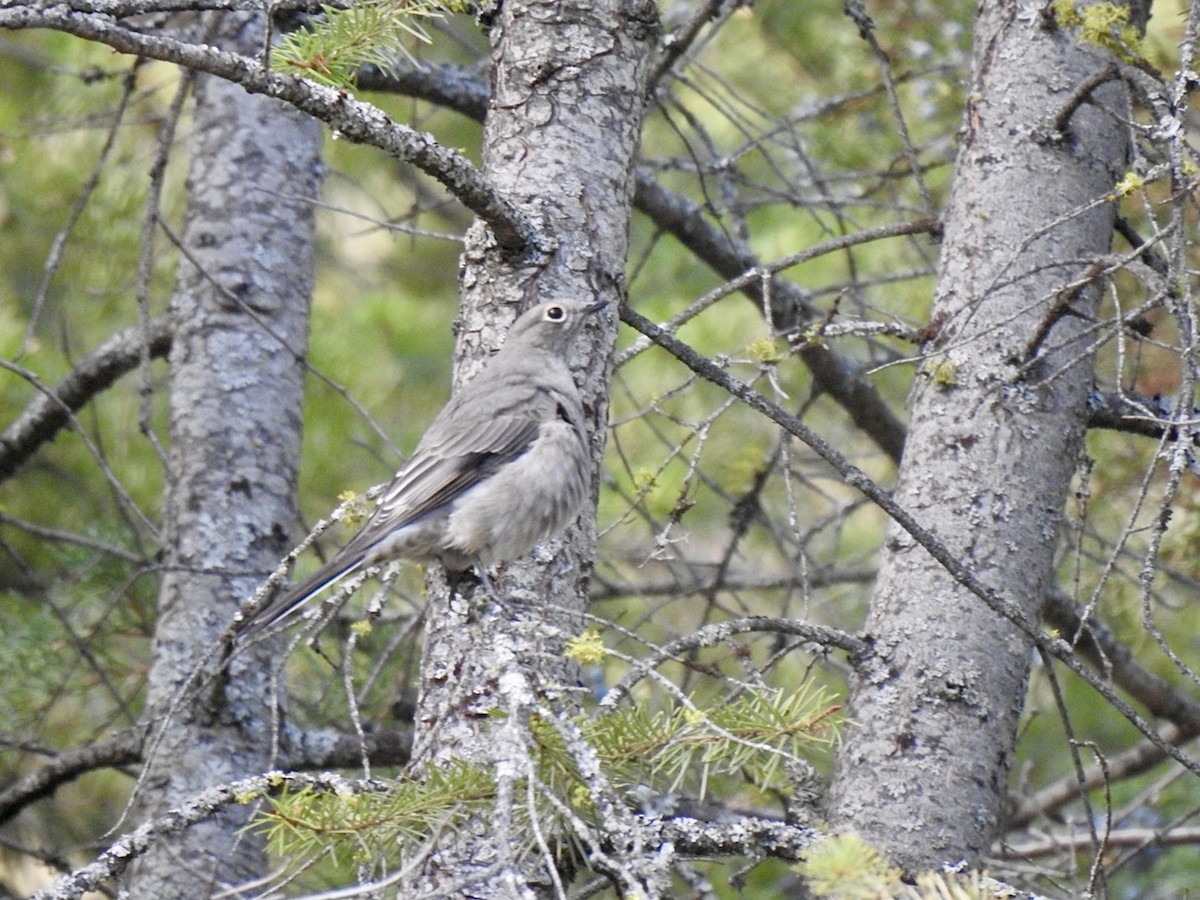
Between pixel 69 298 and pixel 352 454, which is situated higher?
pixel 69 298

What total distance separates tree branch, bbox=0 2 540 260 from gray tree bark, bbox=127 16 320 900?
A: 1579mm

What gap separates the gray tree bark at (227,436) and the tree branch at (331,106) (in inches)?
62.2

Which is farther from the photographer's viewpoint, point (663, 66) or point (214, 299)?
point (214, 299)

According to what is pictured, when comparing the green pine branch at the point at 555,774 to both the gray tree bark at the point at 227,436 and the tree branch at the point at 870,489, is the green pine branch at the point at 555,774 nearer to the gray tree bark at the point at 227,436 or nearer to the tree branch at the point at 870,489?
the tree branch at the point at 870,489

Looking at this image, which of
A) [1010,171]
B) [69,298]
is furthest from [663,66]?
[69,298]

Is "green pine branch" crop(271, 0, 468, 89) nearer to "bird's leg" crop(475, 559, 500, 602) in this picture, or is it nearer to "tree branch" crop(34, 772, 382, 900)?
"bird's leg" crop(475, 559, 500, 602)

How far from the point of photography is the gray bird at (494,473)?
3.60 m

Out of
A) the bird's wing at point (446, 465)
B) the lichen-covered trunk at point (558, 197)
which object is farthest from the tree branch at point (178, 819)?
the bird's wing at point (446, 465)

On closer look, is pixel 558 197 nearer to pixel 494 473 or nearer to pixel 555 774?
pixel 494 473

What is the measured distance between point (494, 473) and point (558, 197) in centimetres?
86

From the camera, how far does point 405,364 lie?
350 inches

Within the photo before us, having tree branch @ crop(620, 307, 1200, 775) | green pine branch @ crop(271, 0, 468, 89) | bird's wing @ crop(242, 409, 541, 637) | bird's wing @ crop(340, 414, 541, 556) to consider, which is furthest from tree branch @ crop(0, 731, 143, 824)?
green pine branch @ crop(271, 0, 468, 89)

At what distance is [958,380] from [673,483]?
3.47 meters

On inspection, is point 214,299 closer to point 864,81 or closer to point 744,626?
point 744,626
